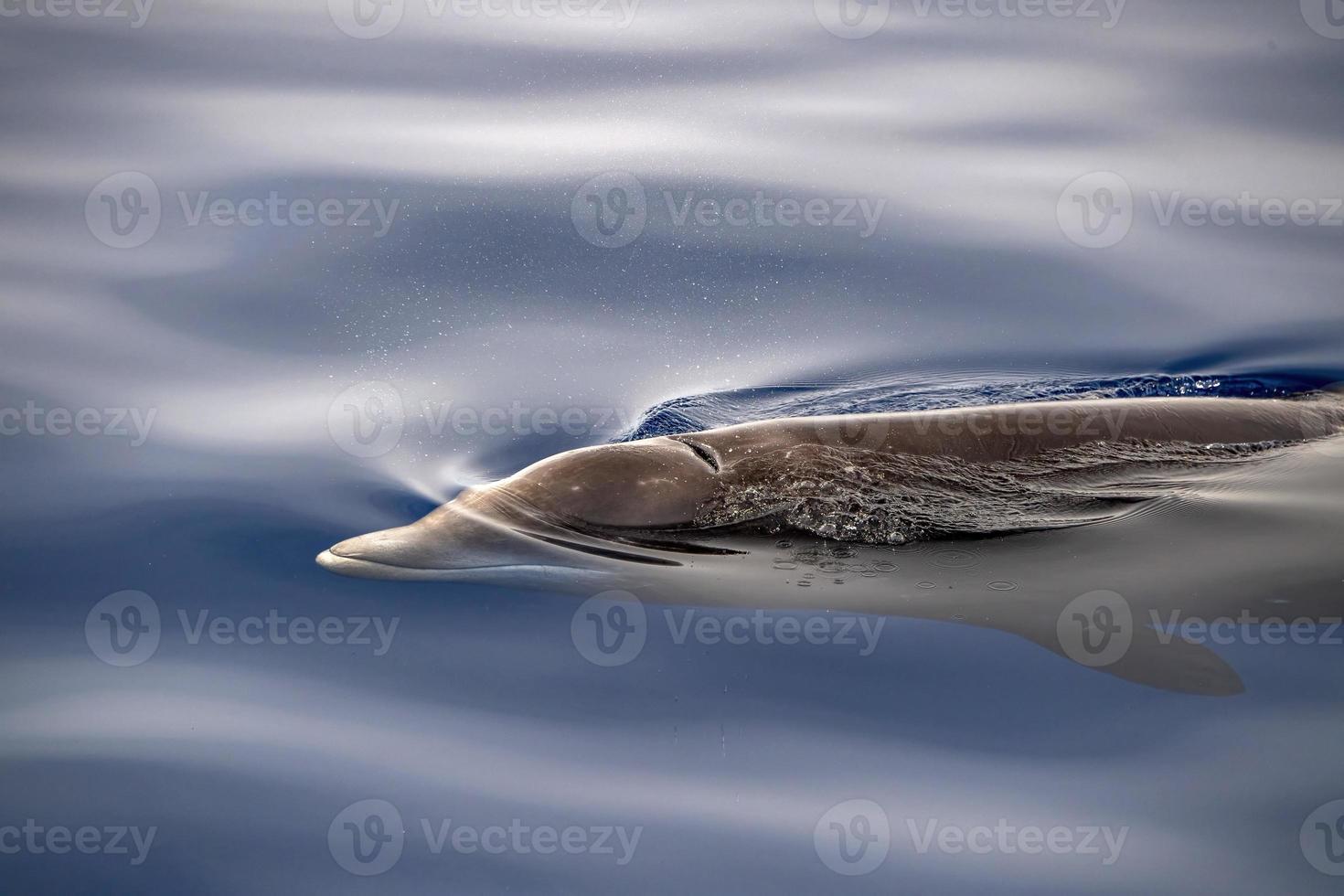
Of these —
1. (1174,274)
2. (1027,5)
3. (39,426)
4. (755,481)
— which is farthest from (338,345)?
(1027,5)

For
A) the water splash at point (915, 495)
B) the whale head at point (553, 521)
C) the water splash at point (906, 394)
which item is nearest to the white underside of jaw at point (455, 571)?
the whale head at point (553, 521)

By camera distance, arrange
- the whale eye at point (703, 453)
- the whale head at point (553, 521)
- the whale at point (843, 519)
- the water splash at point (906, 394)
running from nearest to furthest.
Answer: the whale at point (843, 519) < the whale head at point (553, 521) < the whale eye at point (703, 453) < the water splash at point (906, 394)

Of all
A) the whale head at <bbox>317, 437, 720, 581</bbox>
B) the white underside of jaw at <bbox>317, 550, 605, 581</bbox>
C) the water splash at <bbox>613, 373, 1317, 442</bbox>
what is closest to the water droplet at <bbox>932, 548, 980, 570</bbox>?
the whale head at <bbox>317, 437, 720, 581</bbox>

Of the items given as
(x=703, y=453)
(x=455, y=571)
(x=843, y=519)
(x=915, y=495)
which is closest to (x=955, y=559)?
(x=915, y=495)

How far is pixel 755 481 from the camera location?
19.6 feet

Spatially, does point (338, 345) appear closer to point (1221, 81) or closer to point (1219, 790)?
point (1219, 790)

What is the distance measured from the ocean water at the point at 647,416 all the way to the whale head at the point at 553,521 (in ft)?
0.45

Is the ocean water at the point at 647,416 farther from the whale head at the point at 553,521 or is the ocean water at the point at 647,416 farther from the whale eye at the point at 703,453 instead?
the whale eye at the point at 703,453

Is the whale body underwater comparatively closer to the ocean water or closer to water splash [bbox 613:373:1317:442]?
the ocean water

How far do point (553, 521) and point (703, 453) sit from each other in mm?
819

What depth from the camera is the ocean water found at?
15.5 feet

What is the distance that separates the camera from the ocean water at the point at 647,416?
473 cm

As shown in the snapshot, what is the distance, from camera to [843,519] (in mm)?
5910

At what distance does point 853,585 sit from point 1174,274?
4.90m
